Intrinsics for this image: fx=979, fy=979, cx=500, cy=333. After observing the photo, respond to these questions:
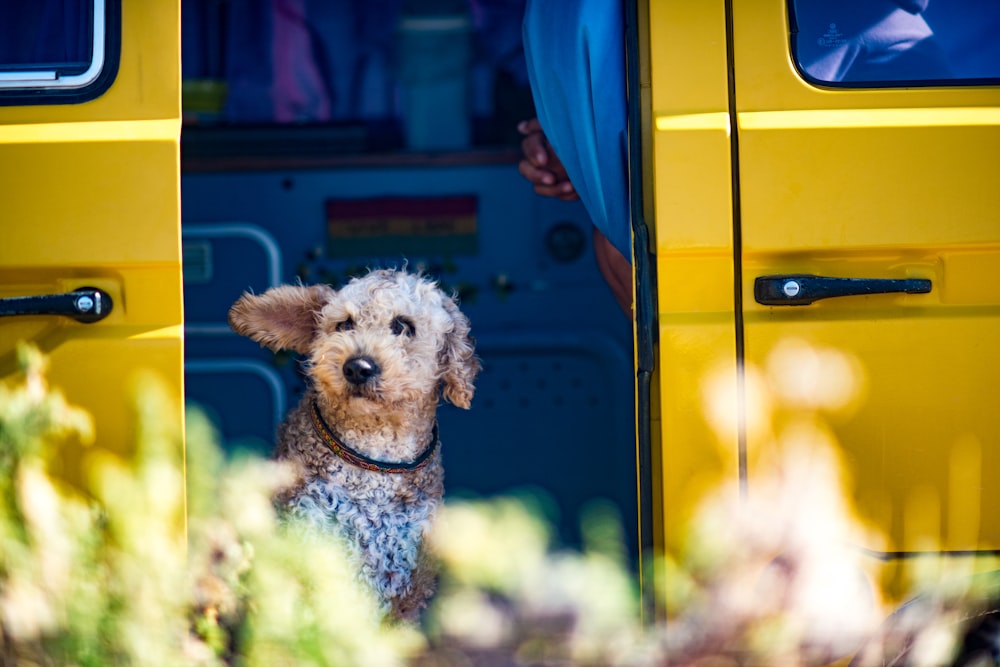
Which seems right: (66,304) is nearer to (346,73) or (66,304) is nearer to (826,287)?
(826,287)

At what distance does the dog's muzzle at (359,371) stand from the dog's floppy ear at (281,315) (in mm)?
287

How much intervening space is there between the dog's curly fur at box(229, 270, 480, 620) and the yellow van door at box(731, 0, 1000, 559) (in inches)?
39.0

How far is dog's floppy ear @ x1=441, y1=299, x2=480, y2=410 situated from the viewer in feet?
9.38

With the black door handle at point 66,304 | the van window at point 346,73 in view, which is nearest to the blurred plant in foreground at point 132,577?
the black door handle at point 66,304

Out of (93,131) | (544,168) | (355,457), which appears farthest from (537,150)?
(93,131)

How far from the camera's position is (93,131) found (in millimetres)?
2143

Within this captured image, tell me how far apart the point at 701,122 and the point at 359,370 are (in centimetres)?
110

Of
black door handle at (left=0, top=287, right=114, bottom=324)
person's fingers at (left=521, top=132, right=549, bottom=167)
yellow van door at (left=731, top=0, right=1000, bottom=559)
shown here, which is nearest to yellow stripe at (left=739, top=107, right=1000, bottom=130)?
yellow van door at (left=731, top=0, right=1000, bottom=559)

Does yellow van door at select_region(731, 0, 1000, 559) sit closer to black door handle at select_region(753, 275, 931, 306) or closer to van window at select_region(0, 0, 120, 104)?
black door handle at select_region(753, 275, 931, 306)

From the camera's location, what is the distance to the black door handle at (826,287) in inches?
83.1

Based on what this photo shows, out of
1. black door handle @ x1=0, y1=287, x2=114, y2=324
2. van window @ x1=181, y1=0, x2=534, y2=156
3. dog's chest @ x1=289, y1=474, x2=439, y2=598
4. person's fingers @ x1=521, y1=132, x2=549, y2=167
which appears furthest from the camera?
van window @ x1=181, y1=0, x2=534, y2=156

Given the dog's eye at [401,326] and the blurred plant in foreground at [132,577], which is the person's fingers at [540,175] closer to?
the dog's eye at [401,326]

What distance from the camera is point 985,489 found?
2.14 m

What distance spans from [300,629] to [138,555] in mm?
295
